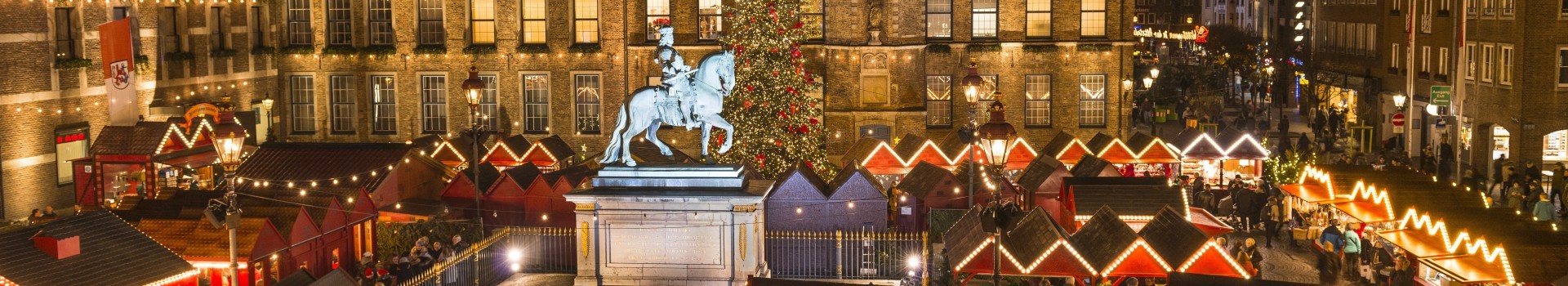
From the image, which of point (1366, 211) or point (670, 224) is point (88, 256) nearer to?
point (670, 224)

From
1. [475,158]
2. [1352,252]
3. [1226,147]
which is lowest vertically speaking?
[1352,252]

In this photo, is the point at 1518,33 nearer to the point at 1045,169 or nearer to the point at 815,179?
the point at 1045,169

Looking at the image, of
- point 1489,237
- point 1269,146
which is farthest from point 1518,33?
point 1489,237

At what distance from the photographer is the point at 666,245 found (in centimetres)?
2200

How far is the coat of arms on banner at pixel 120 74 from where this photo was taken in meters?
37.5

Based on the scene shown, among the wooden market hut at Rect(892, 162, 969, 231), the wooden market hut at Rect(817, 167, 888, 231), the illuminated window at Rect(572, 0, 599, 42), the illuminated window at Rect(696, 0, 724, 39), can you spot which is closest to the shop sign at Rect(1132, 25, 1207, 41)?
the illuminated window at Rect(696, 0, 724, 39)

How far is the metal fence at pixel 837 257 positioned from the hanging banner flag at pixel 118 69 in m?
19.3

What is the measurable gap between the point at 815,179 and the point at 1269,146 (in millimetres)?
27060

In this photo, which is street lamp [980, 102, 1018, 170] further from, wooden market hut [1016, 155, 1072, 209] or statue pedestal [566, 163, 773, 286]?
wooden market hut [1016, 155, 1072, 209]

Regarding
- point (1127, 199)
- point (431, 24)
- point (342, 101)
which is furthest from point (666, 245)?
point (342, 101)

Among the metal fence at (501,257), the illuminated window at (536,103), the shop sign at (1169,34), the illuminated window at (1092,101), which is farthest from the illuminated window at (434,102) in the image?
the shop sign at (1169,34)

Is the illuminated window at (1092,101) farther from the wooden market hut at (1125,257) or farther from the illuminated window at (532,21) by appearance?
the wooden market hut at (1125,257)

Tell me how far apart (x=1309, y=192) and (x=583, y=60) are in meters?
20.9

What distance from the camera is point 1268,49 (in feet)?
254
